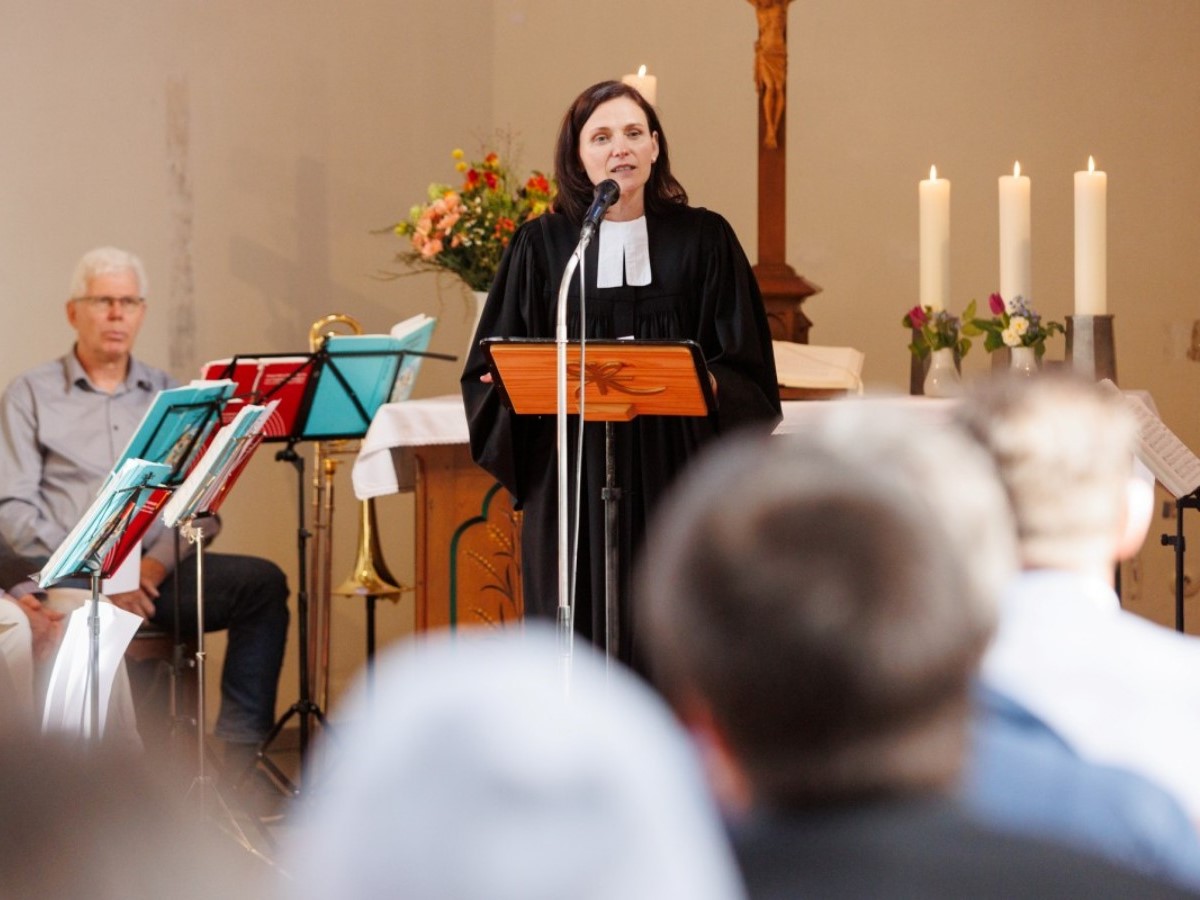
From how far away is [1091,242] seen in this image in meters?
4.52

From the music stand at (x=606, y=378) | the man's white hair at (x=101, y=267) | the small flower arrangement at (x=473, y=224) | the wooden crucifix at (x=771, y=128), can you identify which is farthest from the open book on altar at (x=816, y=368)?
the man's white hair at (x=101, y=267)

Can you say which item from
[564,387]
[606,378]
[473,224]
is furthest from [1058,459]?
[473,224]

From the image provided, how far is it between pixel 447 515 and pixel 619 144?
131 centimetres

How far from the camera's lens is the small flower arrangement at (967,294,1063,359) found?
4.57 meters

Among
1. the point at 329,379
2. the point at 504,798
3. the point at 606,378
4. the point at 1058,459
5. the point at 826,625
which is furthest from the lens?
the point at 329,379

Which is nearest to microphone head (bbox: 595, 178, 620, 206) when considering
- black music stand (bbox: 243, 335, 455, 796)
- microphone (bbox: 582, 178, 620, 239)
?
microphone (bbox: 582, 178, 620, 239)

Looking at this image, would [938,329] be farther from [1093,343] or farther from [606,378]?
[606,378]

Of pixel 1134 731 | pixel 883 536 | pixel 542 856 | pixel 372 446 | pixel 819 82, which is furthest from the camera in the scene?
pixel 819 82

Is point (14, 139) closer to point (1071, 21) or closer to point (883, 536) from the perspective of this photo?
point (1071, 21)

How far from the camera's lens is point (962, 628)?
3.01ft

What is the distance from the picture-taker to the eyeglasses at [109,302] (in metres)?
5.10

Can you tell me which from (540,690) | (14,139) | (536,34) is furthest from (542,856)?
(536,34)

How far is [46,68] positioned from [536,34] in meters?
2.05

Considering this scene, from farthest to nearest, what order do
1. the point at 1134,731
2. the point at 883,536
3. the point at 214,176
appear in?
1. the point at 214,176
2. the point at 1134,731
3. the point at 883,536
